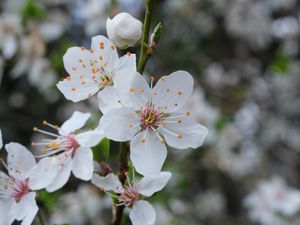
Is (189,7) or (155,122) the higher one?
(155,122)

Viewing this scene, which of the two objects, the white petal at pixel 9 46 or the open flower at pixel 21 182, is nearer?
the open flower at pixel 21 182

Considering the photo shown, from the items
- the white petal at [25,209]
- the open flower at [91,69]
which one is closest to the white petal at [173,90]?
the open flower at [91,69]

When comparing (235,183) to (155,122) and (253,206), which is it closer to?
(253,206)

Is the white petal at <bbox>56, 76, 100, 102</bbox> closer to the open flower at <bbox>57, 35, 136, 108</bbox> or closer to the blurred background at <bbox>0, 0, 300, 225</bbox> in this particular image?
the open flower at <bbox>57, 35, 136, 108</bbox>

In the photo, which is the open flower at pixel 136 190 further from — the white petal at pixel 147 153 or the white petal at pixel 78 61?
the white petal at pixel 78 61

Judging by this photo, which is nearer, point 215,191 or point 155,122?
point 155,122

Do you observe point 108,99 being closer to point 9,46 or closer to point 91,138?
point 91,138

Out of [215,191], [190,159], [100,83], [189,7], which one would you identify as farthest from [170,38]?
[100,83]
